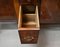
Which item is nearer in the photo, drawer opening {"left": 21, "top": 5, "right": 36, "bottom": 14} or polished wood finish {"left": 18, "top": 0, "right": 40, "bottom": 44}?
polished wood finish {"left": 18, "top": 0, "right": 40, "bottom": 44}

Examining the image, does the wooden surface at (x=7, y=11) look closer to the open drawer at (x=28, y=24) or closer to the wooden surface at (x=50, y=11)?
the open drawer at (x=28, y=24)

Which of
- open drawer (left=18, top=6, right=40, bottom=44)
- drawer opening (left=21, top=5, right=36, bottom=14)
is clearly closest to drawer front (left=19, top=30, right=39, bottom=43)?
open drawer (left=18, top=6, right=40, bottom=44)

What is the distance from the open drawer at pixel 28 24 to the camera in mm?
796

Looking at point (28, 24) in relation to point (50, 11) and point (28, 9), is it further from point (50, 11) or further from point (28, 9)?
→ point (50, 11)

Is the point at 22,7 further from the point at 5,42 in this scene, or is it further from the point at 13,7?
the point at 5,42

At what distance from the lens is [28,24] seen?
37.6 inches

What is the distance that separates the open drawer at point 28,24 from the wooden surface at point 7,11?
105mm

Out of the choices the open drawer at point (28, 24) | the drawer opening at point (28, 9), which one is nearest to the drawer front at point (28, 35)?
the open drawer at point (28, 24)

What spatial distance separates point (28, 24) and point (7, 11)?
24 centimetres

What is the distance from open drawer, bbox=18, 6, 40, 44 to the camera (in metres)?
0.80

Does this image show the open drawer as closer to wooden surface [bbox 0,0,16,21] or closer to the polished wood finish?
the polished wood finish

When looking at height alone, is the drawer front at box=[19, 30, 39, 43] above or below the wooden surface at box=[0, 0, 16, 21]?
below

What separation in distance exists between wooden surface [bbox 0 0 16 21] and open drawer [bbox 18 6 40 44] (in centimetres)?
11

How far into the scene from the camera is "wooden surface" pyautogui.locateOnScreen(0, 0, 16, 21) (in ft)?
3.29
